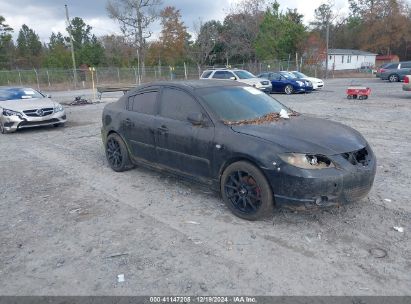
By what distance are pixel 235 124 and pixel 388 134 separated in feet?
19.7

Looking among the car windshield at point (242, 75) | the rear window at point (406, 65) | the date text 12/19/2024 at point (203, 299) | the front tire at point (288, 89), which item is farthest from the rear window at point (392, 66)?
the date text 12/19/2024 at point (203, 299)

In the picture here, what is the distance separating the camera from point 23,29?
79.4 m

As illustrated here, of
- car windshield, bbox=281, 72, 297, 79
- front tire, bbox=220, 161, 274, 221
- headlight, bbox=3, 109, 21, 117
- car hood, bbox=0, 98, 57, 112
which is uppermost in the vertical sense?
car windshield, bbox=281, 72, 297, 79

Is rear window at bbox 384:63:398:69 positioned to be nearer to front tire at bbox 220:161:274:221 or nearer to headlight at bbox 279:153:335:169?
headlight at bbox 279:153:335:169

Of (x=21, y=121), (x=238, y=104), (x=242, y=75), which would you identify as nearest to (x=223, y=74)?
(x=242, y=75)

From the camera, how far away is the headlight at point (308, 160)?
389 cm

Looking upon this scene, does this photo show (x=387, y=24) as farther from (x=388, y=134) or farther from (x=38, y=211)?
(x=38, y=211)

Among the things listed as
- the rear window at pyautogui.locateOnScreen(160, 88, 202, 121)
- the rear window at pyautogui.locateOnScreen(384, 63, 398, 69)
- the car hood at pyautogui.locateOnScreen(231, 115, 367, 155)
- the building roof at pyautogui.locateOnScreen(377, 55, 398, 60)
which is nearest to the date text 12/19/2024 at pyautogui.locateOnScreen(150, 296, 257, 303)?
the car hood at pyautogui.locateOnScreen(231, 115, 367, 155)

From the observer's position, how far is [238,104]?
5.09 meters

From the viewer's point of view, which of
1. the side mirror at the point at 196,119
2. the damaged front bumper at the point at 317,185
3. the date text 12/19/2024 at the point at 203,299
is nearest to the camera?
the date text 12/19/2024 at the point at 203,299

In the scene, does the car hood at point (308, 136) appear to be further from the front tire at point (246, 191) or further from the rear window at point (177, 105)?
the rear window at point (177, 105)

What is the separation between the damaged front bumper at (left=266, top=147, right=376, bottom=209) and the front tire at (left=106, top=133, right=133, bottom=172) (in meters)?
3.09

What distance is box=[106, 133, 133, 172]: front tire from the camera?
6258mm

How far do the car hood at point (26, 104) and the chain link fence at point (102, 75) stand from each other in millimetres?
26319
